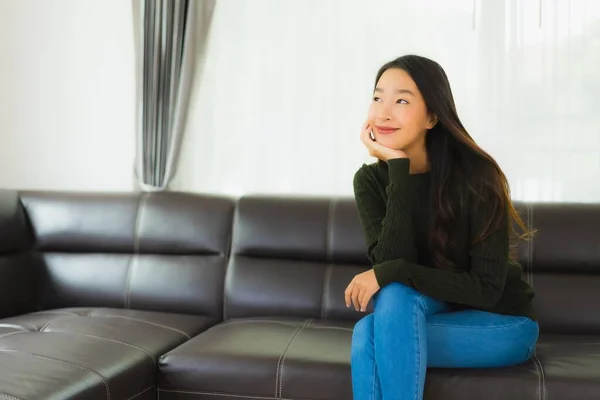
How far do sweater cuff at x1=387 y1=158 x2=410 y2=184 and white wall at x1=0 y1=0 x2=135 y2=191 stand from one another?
1669mm

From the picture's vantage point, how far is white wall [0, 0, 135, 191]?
3.02 meters

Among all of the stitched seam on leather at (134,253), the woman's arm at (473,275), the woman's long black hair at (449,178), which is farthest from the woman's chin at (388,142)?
the stitched seam on leather at (134,253)

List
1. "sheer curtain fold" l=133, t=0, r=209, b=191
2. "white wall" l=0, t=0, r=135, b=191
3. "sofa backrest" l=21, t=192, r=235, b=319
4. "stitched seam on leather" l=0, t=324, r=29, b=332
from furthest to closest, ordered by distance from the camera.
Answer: "white wall" l=0, t=0, r=135, b=191
"sheer curtain fold" l=133, t=0, r=209, b=191
"sofa backrest" l=21, t=192, r=235, b=319
"stitched seam on leather" l=0, t=324, r=29, b=332

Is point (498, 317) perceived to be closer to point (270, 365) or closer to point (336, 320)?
point (270, 365)

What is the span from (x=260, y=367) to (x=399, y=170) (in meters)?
0.66

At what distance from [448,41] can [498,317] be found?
1.43m

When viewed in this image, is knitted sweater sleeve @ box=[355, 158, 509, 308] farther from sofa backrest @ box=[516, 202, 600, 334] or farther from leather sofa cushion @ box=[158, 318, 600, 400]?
sofa backrest @ box=[516, 202, 600, 334]

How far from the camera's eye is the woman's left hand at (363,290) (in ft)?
5.16

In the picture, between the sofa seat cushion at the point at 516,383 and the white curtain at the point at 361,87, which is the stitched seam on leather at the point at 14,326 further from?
the sofa seat cushion at the point at 516,383

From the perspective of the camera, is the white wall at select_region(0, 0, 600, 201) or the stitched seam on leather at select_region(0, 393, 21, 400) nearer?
the stitched seam on leather at select_region(0, 393, 21, 400)

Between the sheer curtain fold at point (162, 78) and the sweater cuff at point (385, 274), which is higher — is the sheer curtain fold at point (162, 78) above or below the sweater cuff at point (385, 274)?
above

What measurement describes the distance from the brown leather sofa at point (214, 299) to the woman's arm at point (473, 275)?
209 millimetres

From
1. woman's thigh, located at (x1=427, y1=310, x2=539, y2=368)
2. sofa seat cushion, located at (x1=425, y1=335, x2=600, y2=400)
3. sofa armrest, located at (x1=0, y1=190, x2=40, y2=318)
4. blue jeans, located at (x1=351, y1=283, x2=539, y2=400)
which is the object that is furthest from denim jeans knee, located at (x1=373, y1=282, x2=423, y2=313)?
sofa armrest, located at (x1=0, y1=190, x2=40, y2=318)

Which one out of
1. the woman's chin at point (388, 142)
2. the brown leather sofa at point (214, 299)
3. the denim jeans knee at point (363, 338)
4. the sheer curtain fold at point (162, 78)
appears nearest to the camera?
the denim jeans knee at point (363, 338)
